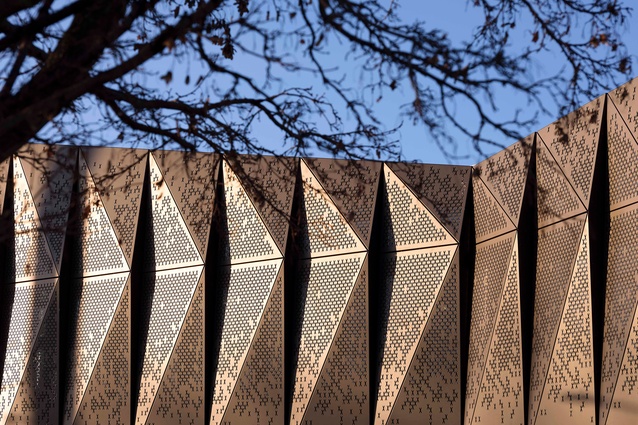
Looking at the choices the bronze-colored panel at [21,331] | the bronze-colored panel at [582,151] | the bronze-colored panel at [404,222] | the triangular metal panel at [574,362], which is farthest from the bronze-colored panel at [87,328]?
the bronze-colored panel at [582,151]

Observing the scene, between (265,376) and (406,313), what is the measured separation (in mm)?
2285

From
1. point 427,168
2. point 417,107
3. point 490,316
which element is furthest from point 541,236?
point 417,107

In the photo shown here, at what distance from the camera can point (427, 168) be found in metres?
14.9

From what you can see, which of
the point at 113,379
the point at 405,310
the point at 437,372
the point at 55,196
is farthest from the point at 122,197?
the point at 437,372

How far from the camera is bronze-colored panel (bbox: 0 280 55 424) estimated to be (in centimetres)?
1595

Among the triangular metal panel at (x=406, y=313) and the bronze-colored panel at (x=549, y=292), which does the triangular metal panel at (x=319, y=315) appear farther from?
the bronze-colored panel at (x=549, y=292)

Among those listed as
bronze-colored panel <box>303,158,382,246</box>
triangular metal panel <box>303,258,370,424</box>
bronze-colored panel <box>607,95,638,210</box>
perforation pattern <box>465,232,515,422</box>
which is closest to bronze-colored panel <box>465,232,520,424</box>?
perforation pattern <box>465,232,515,422</box>

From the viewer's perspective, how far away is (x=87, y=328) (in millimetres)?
15836

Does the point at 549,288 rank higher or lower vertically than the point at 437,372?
higher

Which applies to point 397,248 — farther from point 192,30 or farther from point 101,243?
point 192,30

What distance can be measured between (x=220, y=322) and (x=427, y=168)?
3.94 m

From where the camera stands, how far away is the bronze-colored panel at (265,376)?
1455cm

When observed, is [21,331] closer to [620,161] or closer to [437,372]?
[437,372]

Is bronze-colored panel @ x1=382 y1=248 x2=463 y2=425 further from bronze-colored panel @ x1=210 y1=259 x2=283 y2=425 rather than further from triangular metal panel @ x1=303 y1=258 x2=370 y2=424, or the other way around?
bronze-colored panel @ x1=210 y1=259 x2=283 y2=425
